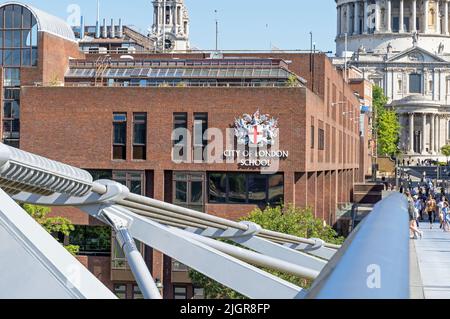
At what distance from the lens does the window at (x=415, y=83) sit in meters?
191

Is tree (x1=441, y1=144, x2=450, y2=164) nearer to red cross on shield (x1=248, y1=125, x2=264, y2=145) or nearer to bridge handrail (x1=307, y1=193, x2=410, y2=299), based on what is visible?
red cross on shield (x1=248, y1=125, x2=264, y2=145)

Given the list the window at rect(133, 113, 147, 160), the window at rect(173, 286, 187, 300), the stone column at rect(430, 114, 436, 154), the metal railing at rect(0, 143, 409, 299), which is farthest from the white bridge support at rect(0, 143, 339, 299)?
the stone column at rect(430, 114, 436, 154)

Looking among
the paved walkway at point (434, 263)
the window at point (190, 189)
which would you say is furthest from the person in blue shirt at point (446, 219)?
the window at point (190, 189)

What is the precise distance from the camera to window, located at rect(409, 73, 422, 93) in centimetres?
19100

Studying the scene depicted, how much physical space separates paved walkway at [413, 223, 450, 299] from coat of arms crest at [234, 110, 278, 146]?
7.50m

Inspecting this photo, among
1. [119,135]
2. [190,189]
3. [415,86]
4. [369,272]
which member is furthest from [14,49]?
[415,86]

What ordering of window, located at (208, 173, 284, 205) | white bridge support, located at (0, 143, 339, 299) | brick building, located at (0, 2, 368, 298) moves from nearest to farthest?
white bridge support, located at (0, 143, 339, 299)
brick building, located at (0, 2, 368, 298)
window, located at (208, 173, 284, 205)

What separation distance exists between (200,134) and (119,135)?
3419 millimetres

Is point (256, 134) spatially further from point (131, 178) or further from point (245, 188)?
point (131, 178)
